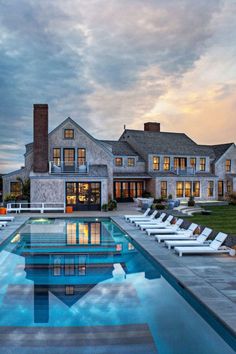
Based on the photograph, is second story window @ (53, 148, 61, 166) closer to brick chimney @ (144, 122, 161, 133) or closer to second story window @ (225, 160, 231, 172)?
brick chimney @ (144, 122, 161, 133)

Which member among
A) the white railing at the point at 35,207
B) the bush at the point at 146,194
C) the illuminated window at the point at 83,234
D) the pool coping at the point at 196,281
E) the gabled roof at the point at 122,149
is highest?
the gabled roof at the point at 122,149

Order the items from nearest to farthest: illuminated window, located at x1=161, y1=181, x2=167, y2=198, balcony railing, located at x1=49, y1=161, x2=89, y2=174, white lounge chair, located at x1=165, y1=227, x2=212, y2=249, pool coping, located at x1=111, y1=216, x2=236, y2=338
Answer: pool coping, located at x1=111, y1=216, x2=236, y2=338 < white lounge chair, located at x1=165, y1=227, x2=212, y2=249 < balcony railing, located at x1=49, y1=161, x2=89, y2=174 < illuminated window, located at x1=161, y1=181, x2=167, y2=198

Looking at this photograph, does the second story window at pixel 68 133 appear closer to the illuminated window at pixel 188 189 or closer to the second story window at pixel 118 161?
the second story window at pixel 118 161

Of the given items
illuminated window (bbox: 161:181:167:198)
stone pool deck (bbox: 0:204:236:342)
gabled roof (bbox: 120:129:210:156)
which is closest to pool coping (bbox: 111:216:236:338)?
stone pool deck (bbox: 0:204:236:342)

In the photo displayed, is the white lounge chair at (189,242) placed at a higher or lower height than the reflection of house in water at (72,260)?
higher

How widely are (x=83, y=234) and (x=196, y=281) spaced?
465 inches

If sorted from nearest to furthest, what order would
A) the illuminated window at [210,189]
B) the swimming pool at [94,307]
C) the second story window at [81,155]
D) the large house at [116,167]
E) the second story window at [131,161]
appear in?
the swimming pool at [94,307], the large house at [116,167], the second story window at [81,155], the second story window at [131,161], the illuminated window at [210,189]

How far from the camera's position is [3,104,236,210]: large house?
32094 mm

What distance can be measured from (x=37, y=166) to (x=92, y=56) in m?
10.9

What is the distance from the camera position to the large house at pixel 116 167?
1264 inches

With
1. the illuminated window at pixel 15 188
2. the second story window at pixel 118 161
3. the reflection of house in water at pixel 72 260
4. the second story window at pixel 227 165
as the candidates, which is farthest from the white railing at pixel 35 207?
the second story window at pixel 227 165

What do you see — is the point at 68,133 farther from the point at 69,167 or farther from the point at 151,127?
the point at 151,127

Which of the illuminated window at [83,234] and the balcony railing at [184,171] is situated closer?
the illuminated window at [83,234]

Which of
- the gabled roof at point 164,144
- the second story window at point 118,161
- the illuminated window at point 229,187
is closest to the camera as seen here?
the second story window at point 118,161
